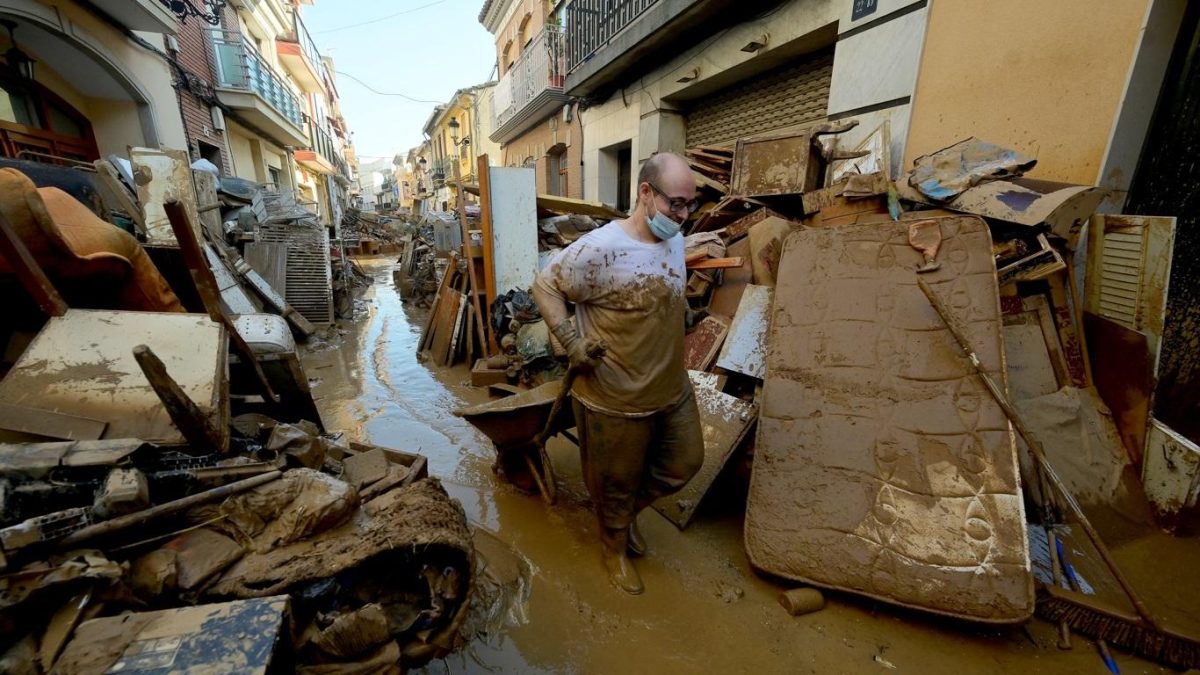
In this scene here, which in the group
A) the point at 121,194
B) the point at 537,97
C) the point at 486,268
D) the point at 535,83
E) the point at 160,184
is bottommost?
the point at 486,268

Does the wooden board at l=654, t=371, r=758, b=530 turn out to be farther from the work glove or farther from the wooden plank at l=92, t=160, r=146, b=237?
the wooden plank at l=92, t=160, r=146, b=237

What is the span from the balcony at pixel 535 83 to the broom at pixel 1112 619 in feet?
36.1

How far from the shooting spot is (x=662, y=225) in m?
2.06

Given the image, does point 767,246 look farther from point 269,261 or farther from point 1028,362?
point 269,261

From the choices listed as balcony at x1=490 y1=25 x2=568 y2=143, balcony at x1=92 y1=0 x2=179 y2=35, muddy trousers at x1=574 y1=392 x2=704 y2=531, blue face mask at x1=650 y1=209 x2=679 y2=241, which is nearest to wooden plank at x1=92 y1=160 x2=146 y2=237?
balcony at x1=92 y1=0 x2=179 y2=35

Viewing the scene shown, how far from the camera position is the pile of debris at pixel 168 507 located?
42.2 inches

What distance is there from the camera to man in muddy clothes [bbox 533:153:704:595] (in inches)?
79.7

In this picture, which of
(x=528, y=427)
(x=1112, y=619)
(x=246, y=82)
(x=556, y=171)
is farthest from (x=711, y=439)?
(x=246, y=82)

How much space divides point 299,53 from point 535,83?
47.5ft

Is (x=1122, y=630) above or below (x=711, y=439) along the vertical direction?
below

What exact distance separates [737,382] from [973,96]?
303 centimetres

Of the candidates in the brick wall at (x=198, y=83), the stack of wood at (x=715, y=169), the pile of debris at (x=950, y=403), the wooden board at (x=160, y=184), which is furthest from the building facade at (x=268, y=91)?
the pile of debris at (x=950, y=403)

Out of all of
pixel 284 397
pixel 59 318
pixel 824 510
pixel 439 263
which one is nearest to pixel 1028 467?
pixel 824 510

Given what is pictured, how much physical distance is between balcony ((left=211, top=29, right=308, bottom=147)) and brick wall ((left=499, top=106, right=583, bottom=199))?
7.08m
